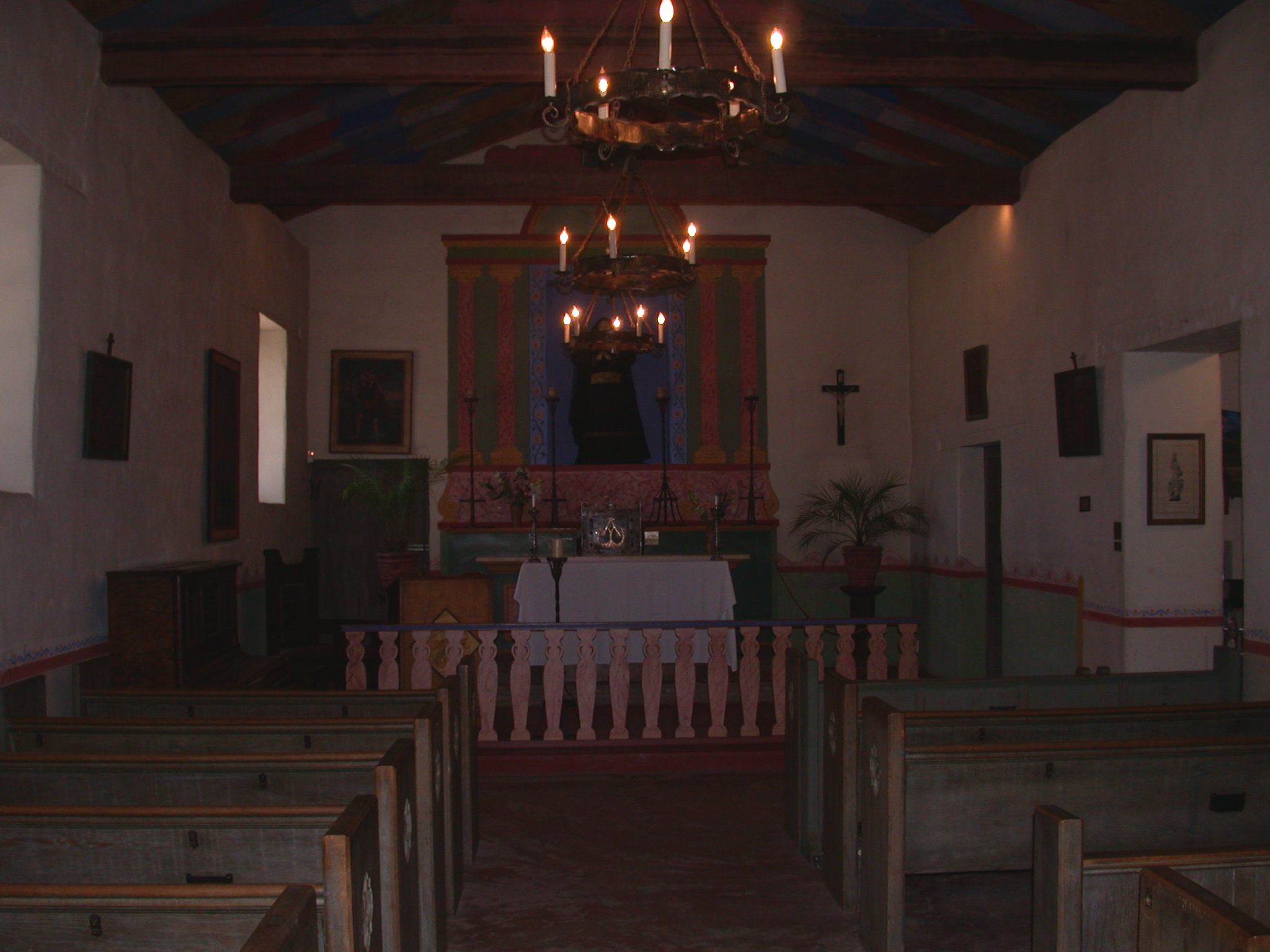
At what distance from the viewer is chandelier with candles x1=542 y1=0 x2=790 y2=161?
3.47 meters

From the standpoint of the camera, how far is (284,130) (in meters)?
7.90

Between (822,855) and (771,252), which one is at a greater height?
(771,252)

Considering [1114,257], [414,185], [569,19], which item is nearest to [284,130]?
[414,185]

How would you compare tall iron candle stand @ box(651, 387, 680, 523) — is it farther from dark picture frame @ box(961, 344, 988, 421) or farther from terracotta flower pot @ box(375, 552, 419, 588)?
dark picture frame @ box(961, 344, 988, 421)

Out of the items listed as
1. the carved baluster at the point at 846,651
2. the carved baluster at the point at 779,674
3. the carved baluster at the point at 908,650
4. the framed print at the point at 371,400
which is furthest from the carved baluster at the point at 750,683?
the framed print at the point at 371,400

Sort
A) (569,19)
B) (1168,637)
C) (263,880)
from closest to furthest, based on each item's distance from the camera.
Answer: (263,880)
(1168,637)
(569,19)

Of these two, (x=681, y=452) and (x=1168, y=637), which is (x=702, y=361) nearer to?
(x=681, y=452)

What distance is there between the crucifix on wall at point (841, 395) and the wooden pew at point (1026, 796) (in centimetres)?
741

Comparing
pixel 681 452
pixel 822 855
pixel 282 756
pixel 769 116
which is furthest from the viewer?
pixel 681 452

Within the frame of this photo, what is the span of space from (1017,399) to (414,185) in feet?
16.5

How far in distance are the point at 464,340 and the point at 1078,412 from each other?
5920 millimetres

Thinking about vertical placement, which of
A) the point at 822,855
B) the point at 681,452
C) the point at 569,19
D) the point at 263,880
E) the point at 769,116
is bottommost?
the point at 822,855

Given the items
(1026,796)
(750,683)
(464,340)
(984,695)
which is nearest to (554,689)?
(750,683)

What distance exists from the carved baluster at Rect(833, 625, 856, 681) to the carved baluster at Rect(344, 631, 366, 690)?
2731mm
